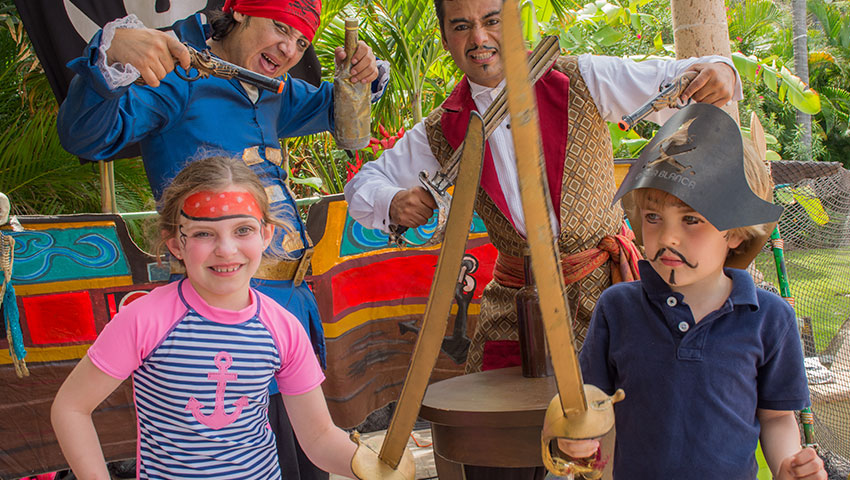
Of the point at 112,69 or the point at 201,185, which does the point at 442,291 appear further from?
the point at 112,69

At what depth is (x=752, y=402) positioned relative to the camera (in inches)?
56.3

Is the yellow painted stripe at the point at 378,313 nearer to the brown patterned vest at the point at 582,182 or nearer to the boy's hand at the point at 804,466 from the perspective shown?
the brown patterned vest at the point at 582,182

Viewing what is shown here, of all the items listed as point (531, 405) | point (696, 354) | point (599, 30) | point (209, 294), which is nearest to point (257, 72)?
point (209, 294)

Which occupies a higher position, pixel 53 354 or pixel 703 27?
pixel 703 27

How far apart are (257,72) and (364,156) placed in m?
3.39

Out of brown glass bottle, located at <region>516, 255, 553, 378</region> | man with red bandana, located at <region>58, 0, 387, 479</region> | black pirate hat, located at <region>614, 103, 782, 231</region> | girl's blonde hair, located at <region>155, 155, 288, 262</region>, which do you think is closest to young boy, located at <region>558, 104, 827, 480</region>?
black pirate hat, located at <region>614, 103, 782, 231</region>

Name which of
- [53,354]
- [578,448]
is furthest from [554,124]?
[53,354]

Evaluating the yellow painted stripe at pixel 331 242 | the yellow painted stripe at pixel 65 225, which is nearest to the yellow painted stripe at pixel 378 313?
the yellow painted stripe at pixel 331 242

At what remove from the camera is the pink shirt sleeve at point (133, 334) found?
131 cm

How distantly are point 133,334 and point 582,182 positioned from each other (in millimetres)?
1286

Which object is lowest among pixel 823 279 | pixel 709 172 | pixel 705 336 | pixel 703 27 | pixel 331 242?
pixel 823 279

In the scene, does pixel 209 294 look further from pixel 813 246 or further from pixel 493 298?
pixel 813 246

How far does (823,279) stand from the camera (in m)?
3.37

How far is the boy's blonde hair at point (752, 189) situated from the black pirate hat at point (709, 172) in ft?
0.16
